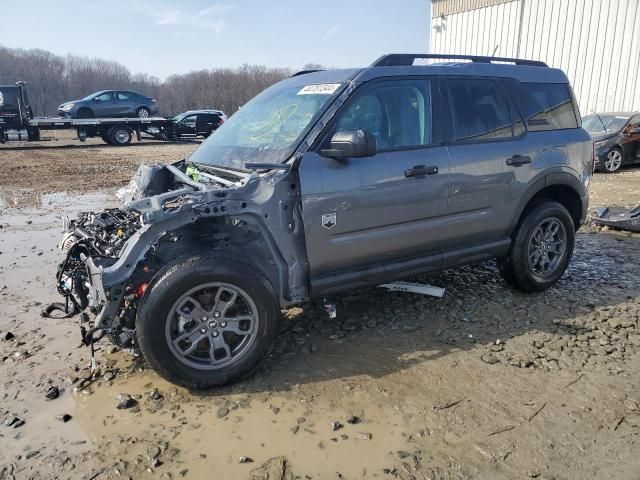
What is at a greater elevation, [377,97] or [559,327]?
[377,97]

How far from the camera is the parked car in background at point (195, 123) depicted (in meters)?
24.5

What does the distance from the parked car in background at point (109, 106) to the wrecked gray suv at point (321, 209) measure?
21.8 meters

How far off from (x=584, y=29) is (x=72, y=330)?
19.3 meters

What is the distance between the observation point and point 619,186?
10648mm

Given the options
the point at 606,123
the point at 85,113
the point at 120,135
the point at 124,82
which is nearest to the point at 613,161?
the point at 606,123

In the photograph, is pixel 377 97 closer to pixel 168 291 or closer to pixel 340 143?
→ pixel 340 143

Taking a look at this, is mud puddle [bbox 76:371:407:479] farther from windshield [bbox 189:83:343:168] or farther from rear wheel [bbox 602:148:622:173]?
rear wheel [bbox 602:148:622:173]

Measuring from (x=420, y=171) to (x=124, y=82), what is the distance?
88.8 metres

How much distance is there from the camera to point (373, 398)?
307 centimetres

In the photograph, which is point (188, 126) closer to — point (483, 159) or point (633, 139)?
point (633, 139)

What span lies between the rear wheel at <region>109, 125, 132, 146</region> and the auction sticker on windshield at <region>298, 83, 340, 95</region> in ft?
69.2

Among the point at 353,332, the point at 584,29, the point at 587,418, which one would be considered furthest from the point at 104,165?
the point at 584,29

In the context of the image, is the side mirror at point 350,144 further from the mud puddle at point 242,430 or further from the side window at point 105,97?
the side window at point 105,97

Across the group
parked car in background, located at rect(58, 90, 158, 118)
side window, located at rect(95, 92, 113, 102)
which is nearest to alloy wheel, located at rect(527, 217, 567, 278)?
parked car in background, located at rect(58, 90, 158, 118)
